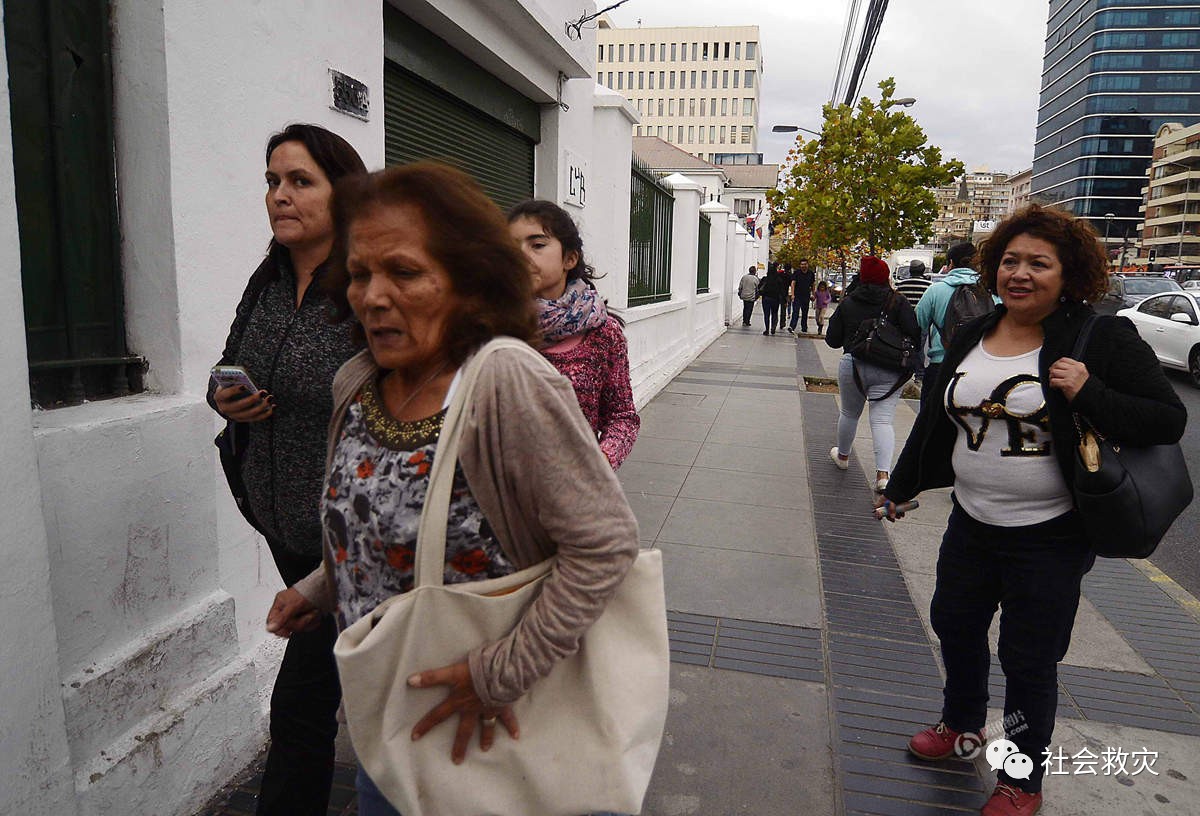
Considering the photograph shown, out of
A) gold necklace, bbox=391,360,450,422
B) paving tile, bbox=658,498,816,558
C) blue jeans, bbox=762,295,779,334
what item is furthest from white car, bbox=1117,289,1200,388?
gold necklace, bbox=391,360,450,422

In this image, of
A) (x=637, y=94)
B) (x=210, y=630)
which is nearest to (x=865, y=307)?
(x=210, y=630)

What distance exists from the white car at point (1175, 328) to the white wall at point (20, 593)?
15225mm

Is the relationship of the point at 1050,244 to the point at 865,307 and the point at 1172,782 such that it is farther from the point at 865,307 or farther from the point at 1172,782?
the point at 865,307

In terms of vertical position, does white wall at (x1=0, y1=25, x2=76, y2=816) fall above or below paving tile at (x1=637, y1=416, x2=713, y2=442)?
above

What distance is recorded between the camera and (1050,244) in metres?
2.69

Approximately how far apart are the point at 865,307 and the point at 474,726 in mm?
5658

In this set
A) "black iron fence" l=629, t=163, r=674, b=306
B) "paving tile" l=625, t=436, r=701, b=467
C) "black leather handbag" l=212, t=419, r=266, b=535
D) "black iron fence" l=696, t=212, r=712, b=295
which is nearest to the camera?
"black leather handbag" l=212, t=419, r=266, b=535

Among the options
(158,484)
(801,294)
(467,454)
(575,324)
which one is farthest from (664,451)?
(801,294)

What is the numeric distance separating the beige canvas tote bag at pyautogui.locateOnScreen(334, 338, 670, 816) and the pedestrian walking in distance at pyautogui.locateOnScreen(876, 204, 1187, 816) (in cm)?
169

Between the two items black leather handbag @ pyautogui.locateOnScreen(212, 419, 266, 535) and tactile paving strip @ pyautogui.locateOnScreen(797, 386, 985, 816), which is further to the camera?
tactile paving strip @ pyautogui.locateOnScreen(797, 386, 985, 816)

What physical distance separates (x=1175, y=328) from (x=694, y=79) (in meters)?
117

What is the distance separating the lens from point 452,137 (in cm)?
557

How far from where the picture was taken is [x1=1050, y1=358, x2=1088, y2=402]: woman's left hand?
2.48 meters

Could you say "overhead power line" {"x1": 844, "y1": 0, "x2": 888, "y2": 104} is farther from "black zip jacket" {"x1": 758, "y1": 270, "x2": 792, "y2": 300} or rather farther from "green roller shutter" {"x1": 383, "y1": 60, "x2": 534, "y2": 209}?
"black zip jacket" {"x1": 758, "y1": 270, "x2": 792, "y2": 300}
